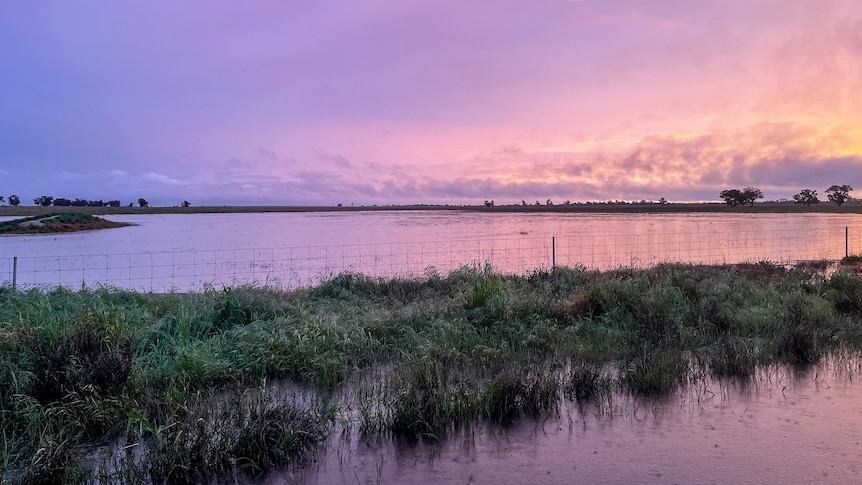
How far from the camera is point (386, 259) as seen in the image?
23.2m

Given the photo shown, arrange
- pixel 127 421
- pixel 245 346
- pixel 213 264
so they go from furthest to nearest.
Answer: pixel 213 264, pixel 245 346, pixel 127 421

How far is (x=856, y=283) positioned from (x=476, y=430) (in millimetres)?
10838

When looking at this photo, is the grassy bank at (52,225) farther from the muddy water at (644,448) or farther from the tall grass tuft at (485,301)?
the muddy water at (644,448)

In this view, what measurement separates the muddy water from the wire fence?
8783 millimetres

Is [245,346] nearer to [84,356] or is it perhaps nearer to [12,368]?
[84,356]

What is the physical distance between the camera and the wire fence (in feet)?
58.5

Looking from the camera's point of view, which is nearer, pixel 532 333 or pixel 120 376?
pixel 120 376

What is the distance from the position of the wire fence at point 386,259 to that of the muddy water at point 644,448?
8783 mm

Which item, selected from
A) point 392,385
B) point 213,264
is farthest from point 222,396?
point 213,264

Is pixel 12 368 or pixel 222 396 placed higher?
pixel 12 368

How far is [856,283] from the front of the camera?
39.2 ft

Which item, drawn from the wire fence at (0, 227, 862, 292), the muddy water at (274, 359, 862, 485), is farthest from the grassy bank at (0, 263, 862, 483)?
the wire fence at (0, 227, 862, 292)

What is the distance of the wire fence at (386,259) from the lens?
17.8 m

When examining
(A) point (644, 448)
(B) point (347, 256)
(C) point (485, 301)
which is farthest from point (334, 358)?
(B) point (347, 256)
